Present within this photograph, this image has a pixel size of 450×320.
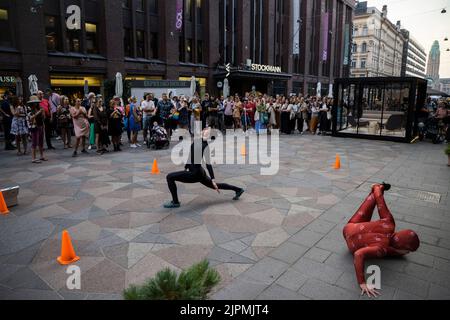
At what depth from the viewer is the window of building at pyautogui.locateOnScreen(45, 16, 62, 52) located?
20453 mm

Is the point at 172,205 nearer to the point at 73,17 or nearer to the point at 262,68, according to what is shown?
the point at 73,17

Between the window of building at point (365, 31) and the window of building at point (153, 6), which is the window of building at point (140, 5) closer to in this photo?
the window of building at point (153, 6)

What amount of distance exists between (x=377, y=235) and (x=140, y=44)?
81.1ft

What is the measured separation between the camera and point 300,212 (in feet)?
20.6

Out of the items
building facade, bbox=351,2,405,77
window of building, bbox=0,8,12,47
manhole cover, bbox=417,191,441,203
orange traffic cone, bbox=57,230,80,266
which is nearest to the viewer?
orange traffic cone, bbox=57,230,80,266

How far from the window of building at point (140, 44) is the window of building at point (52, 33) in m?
5.70

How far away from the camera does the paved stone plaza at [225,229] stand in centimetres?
389

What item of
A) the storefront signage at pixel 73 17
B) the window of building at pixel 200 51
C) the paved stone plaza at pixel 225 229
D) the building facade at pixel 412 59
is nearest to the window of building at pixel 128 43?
the storefront signage at pixel 73 17

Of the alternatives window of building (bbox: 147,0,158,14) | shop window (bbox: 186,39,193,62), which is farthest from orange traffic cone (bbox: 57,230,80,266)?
shop window (bbox: 186,39,193,62)

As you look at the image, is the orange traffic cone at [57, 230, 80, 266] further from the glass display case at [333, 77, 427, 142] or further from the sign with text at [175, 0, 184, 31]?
the sign with text at [175, 0, 184, 31]

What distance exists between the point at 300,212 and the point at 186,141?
962 centimetres

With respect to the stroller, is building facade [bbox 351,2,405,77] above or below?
above

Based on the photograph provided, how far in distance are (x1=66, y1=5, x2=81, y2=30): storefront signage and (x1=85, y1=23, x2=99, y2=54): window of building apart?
1381 mm
